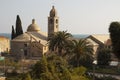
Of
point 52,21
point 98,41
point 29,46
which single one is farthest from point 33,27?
point 98,41

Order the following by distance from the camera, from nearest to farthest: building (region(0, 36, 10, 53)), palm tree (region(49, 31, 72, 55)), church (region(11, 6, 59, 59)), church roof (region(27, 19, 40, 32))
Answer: palm tree (region(49, 31, 72, 55)) < church (region(11, 6, 59, 59)) < building (region(0, 36, 10, 53)) < church roof (region(27, 19, 40, 32))

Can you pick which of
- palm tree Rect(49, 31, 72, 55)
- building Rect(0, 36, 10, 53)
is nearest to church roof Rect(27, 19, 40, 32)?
building Rect(0, 36, 10, 53)

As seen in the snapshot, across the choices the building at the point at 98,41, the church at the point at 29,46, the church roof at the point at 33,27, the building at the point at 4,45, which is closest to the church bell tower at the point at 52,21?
the church at the point at 29,46

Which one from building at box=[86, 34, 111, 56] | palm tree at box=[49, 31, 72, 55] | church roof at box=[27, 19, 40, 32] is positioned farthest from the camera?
church roof at box=[27, 19, 40, 32]

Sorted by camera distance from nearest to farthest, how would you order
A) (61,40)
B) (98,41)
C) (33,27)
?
(61,40)
(98,41)
(33,27)

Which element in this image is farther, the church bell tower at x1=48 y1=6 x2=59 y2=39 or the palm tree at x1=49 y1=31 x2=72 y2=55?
the church bell tower at x1=48 y1=6 x2=59 y2=39

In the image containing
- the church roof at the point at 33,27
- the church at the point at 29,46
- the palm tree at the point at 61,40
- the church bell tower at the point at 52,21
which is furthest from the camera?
the church roof at the point at 33,27

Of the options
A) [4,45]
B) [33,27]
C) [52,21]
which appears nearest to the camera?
[52,21]

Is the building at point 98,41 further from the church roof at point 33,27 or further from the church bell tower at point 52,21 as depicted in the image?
the church roof at point 33,27

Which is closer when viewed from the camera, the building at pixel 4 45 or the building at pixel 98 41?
the building at pixel 98 41

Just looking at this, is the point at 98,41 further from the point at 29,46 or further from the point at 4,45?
the point at 4,45

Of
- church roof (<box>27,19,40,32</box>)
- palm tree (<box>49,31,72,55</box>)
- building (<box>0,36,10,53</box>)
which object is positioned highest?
Result: church roof (<box>27,19,40,32</box>)

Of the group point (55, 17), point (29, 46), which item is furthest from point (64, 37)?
point (55, 17)

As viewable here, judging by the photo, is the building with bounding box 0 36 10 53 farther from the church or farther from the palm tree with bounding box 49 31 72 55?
the palm tree with bounding box 49 31 72 55
